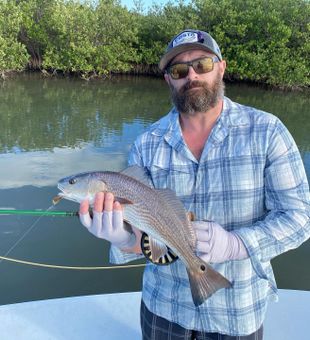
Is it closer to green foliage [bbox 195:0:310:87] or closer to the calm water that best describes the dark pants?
the calm water

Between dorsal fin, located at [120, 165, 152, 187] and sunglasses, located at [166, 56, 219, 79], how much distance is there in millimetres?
673

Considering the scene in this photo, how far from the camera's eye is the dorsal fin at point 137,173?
6.99 feet

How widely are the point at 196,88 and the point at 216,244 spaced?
100 centimetres

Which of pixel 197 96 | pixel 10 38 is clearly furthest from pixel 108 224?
pixel 10 38

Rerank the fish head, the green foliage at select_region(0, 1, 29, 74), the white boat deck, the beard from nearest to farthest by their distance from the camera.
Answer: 1. the fish head
2. the beard
3. the white boat deck
4. the green foliage at select_region(0, 1, 29, 74)

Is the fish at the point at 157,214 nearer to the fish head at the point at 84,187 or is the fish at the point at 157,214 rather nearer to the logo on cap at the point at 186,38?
the fish head at the point at 84,187

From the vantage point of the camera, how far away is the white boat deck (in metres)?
3.46

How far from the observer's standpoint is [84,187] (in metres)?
2.14

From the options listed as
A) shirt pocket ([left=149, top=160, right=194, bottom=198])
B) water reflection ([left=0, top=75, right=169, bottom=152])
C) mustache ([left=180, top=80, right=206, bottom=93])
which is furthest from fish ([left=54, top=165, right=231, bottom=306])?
water reflection ([left=0, top=75, right=169, bottom=152])

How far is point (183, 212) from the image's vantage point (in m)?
1.99

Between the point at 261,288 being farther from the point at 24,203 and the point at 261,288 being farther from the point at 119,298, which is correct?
the point at 24,203

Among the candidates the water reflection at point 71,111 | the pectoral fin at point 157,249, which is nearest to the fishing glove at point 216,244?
the pectoral fin at point 157,249

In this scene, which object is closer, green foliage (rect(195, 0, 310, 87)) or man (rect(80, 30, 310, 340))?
man (rect(80, 30, 310, 340))

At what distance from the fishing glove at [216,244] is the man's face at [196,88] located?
2.42 feet
